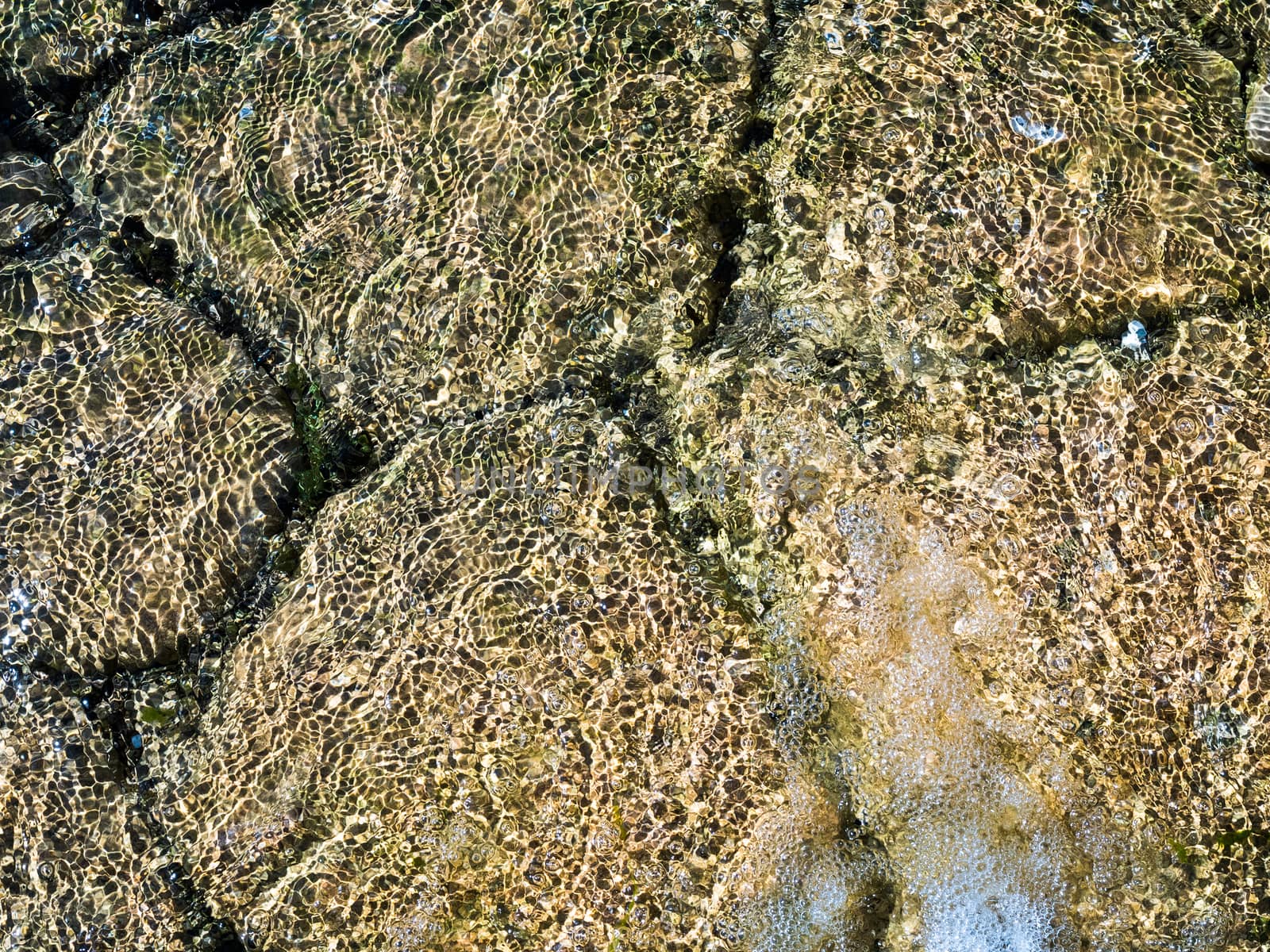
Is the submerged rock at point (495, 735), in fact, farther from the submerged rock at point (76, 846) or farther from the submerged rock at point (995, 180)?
the submerged rock at point (995, 180)

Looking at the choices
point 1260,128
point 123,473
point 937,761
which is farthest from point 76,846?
point 1260,128

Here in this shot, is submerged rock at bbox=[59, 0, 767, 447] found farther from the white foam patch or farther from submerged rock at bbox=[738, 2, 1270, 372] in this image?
the white foam patch

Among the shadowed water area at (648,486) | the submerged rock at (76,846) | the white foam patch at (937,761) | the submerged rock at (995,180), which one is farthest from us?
the submerged rock at (995,180)

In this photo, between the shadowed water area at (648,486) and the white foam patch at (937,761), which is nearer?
the white foam patch at (937,761)

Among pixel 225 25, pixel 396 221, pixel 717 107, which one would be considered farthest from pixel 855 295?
pixel 225 25

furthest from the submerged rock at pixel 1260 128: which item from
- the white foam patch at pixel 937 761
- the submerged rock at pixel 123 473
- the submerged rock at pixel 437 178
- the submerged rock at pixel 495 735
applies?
the submerged rock at pixel 123 473

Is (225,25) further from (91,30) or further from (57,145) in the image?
(57,145)
